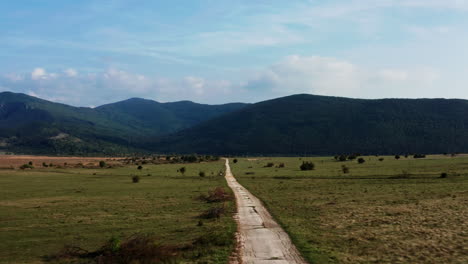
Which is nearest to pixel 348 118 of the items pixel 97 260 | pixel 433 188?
pixel 433 188

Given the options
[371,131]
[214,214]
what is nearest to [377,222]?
[214,214]

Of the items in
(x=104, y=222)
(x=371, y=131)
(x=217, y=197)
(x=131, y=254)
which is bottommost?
(x=104, y=222)

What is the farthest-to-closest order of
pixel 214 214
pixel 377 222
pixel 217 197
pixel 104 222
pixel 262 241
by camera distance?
pixel 217 197, pixel 104 222, pixel 214 214, pixel 377 222, pixel 262 241

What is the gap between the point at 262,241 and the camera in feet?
57.5

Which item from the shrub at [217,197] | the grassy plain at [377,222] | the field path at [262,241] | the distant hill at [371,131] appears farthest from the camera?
the distant hill at [371,131]

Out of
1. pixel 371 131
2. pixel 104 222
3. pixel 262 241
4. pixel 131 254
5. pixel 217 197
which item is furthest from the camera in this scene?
pixel 371 131

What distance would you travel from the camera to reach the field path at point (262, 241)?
1470 cm

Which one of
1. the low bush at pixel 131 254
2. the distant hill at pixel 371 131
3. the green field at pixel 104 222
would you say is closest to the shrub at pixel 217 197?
the green field at pixel 104 222

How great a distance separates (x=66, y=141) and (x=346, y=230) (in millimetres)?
191632

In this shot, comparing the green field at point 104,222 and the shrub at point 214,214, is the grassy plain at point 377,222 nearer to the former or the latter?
the shrub at point 214,214

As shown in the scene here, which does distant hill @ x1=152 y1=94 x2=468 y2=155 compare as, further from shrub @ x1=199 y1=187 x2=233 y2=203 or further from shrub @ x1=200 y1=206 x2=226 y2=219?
shrub @ x1=200 y1=206 x2=226 y2=219

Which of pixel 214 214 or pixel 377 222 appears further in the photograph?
pixel 214 214

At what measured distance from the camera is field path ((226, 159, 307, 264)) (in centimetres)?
1470

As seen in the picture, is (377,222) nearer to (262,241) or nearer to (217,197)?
(262,241)
